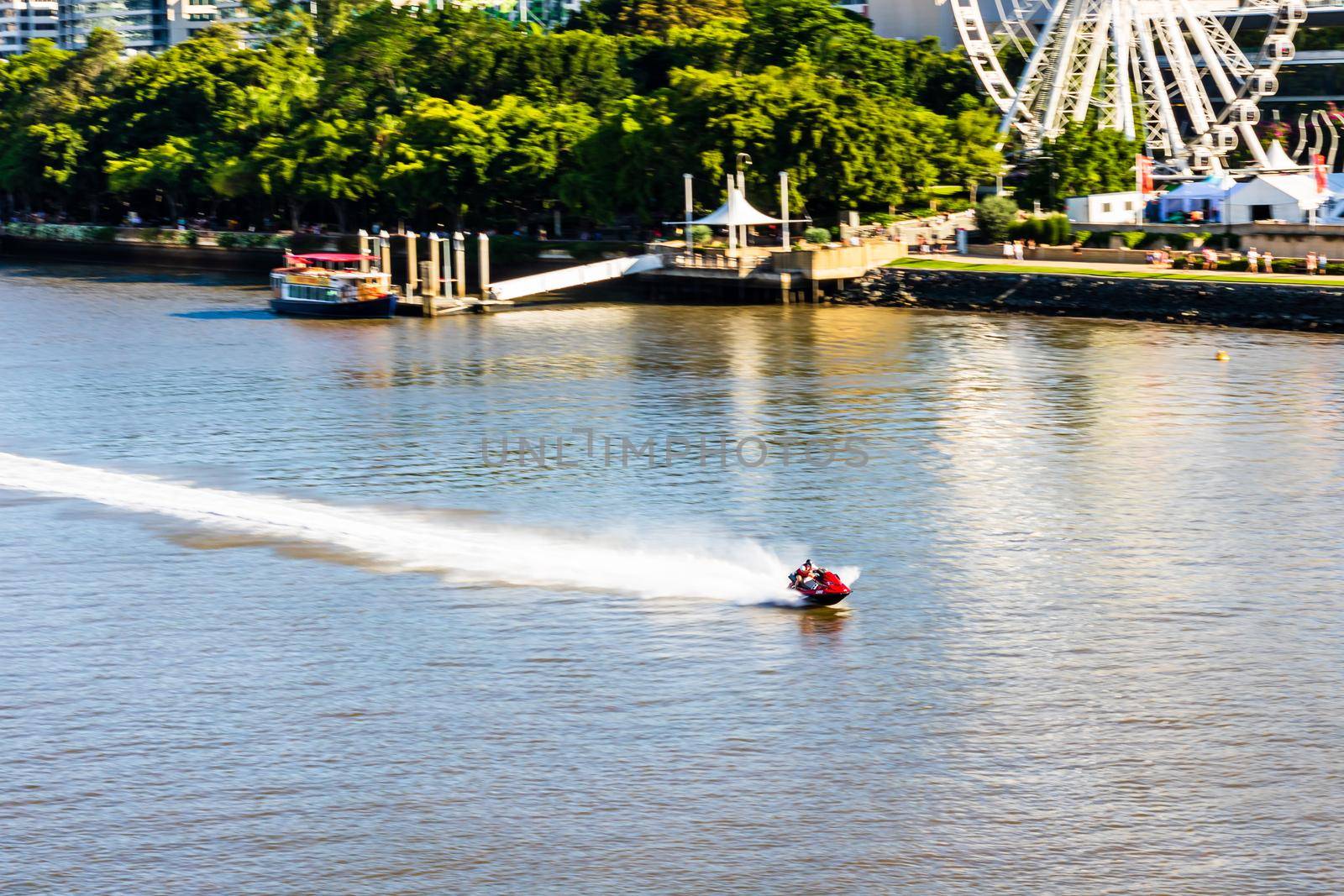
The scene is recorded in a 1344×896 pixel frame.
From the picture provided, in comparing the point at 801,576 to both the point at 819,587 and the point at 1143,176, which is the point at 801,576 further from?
the point at 1143,176

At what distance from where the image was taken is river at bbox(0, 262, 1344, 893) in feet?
96.2

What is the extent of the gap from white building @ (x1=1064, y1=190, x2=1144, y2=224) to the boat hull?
138 feet

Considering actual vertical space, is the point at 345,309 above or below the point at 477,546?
above

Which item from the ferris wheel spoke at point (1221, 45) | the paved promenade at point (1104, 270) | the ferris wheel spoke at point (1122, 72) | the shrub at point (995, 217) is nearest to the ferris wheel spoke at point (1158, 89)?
the ferris wheel spoke at point (1122, 72)

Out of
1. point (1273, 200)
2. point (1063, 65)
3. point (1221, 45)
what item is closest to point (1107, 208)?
point (1273, 200)

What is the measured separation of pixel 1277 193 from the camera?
4077 inches

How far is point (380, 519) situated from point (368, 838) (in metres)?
20.8

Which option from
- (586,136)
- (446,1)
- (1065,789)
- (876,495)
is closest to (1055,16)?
(586,136)

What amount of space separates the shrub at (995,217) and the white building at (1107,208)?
12.3 ft

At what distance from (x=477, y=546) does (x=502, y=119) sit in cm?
9029

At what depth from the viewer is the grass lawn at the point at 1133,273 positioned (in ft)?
300

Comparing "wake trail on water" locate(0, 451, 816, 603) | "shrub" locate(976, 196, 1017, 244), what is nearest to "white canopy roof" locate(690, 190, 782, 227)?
Result: "shrub" locate(976, 196, 1017, 244)

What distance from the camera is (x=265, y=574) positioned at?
44.7 metres

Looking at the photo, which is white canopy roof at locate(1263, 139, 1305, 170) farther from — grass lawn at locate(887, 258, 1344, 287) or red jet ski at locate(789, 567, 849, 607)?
red jet ski at locate(789, 567, 849, 607)
